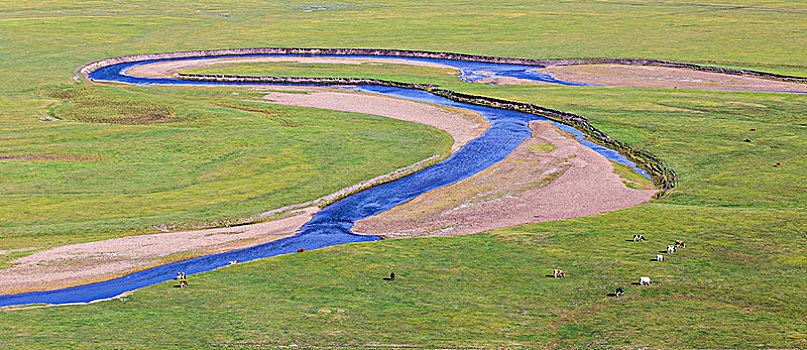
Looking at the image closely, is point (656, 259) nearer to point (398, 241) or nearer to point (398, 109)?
point (398, 241)

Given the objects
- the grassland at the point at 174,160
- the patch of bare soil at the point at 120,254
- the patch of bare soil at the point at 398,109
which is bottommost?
the patch of bare soil at the point at 120,254

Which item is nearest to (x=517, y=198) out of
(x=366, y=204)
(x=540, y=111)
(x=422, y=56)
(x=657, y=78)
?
(x=366, y=204)

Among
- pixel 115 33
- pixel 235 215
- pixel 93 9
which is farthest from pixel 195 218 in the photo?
pixel 93 9

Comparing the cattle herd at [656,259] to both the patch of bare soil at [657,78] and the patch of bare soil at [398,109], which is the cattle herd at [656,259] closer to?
the patch of bare soil at [398,109]

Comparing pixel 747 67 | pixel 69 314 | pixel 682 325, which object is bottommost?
pixel 69 314

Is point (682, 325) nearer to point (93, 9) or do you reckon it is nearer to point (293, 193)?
point (293, 193)

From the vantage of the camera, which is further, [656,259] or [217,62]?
[217,62]

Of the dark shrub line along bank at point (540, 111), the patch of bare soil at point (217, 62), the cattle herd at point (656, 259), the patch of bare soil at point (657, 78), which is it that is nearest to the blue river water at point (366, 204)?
the dark shrub line along bank at point (540, 111)
